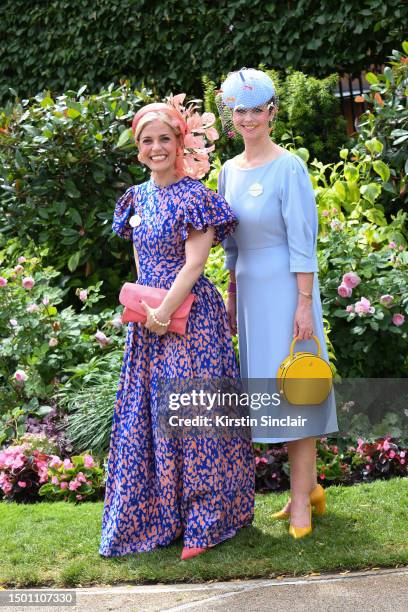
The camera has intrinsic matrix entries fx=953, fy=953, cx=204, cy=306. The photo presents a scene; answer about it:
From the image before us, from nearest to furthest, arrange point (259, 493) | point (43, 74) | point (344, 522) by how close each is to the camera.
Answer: point (344, 522) → point (259, 493) → point (43, 74)

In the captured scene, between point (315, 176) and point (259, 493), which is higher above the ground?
point (315, 176)

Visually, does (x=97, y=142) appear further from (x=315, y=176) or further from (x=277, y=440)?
(x=277, y=440)

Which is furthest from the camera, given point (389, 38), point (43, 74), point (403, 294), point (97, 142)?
point (43, 74)

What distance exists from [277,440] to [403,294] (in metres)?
1.54

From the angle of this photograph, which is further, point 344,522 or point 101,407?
point 101,407

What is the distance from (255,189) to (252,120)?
27cm

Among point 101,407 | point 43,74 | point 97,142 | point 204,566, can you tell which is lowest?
point 204,566

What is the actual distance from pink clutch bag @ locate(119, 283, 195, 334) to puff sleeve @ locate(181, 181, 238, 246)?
0.25 m

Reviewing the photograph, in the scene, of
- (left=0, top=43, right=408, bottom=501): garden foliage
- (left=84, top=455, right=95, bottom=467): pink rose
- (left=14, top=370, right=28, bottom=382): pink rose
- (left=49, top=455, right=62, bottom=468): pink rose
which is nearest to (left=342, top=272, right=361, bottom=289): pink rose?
(left=0, top=43, right=408, bottom=501): garden foliage

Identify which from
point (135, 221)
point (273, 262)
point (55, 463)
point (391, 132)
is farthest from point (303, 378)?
point (391, 132)

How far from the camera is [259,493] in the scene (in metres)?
4.57

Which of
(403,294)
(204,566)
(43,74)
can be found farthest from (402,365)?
(43,74)

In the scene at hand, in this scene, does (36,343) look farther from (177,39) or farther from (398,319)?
(177,39)

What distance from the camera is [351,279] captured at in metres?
4.91
